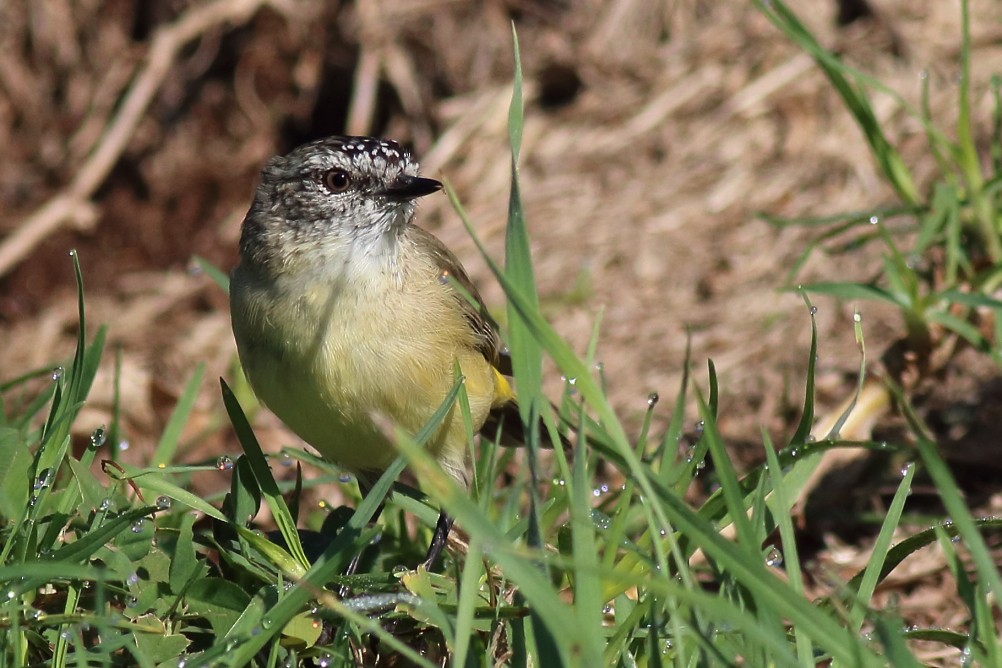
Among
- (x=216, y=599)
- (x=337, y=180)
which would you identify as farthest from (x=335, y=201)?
(x=216, y=599)

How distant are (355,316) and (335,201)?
589mm

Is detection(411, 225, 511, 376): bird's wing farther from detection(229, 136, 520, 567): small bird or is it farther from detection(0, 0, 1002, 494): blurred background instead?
detection(0, 0, 1002, 494): blurred background

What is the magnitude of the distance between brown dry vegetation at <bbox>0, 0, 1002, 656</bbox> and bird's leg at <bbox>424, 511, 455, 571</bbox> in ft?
7.19

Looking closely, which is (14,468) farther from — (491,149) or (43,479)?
(491,149)

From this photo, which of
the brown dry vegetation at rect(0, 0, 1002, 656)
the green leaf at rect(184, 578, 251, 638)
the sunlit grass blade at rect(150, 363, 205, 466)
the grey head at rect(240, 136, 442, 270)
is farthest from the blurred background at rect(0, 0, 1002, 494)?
the green leaf at rect(184, 578, 251, 638)

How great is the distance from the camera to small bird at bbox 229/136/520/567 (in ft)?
13.0

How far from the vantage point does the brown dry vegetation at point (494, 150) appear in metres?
6.93

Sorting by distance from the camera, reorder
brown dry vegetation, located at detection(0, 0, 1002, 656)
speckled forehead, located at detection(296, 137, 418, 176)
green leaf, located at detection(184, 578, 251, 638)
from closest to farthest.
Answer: green leaf, located at detection(184, 578, 251, 638)
speckled forehead, located at detection(296, 137, 418, 176)
brown dry vegetation, located at detection(0, 0, 1002, 656)

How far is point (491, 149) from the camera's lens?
8633 millimetres

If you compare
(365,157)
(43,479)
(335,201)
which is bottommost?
(43,479)

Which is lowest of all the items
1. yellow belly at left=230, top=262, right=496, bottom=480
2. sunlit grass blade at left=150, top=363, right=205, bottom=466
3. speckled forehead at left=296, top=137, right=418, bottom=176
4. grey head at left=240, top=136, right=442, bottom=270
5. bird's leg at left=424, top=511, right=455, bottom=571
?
bird's leg at left=424, top=511, right=455, bottom=571

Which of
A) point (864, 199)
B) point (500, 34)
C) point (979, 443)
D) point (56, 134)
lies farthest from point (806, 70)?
point (56, 134)

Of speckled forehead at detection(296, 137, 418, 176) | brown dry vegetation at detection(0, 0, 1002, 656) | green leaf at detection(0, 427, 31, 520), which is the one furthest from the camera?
brown dry vegetation at detection(0, 0, 1002, 656)

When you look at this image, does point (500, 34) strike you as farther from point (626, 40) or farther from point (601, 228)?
point (601, 228)
